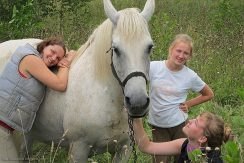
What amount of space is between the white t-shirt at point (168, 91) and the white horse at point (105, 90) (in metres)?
0.43

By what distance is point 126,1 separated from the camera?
14805 millimetres

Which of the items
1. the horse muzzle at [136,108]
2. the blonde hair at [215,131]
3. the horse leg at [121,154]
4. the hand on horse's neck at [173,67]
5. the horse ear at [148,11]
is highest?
the horse ear at [148,11]

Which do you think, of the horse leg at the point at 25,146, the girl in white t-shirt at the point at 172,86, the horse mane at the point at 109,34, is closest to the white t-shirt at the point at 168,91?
the girl in white t-shirt at the point at 172,86

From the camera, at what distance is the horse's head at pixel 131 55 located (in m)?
3.17

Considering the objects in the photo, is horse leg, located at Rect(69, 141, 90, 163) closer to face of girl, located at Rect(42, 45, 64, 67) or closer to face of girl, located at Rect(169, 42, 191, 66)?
face of girl, located at Rect(42, 45, 64, 67)

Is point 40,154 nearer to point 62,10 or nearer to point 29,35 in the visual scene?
point 29,35

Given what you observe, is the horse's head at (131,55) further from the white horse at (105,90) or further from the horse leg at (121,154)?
the horse leg at (121,154)

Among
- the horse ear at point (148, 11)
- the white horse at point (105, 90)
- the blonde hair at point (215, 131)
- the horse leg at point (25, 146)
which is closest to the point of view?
the blonde hair at point (215, 131)

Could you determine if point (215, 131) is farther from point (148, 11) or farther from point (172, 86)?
point (148, 11)

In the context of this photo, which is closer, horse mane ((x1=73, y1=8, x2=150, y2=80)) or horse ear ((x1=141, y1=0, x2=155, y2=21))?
horse mane ((x1=73, y1=8, x2=150, y2=80))

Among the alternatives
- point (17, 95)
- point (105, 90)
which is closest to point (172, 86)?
point (105, 90)

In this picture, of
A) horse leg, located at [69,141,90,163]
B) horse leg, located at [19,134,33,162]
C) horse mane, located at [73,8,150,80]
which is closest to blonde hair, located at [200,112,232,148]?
horse mane, located at [73,8,150,80]

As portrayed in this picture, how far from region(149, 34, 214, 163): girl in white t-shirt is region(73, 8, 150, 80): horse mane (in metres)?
0.58

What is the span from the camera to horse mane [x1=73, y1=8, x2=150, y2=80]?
3.34 metres
